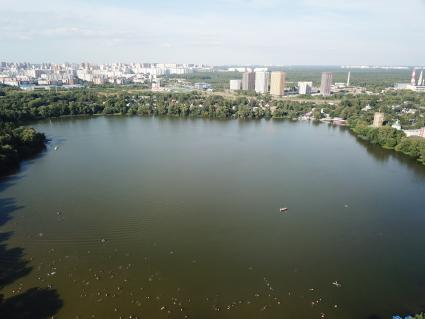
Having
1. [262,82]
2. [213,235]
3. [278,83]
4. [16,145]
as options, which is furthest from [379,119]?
[262,82]

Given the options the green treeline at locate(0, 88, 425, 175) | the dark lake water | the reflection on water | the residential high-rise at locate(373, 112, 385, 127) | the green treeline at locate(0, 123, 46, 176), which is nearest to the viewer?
the reflection on water

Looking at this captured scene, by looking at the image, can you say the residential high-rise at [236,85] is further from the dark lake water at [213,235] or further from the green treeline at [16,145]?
the green treeline at [16,145]

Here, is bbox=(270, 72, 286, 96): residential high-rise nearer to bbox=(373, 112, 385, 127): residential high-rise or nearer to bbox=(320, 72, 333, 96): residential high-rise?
bbox=(320, 72, 333, 96): residential high-rise

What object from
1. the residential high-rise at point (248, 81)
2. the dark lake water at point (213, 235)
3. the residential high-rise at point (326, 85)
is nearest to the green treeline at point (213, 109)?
the residential high-rise at point (326, 85)

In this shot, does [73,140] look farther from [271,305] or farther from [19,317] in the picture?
[271,305]

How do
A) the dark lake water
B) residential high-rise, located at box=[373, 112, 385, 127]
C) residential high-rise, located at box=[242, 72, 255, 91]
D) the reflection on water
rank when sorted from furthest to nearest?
residential high-rise, located at box=[242, 72, 255, 91] < residential high-rise, located at box=[373, 112, 385, 127] < the dark lake water < the reflection on water

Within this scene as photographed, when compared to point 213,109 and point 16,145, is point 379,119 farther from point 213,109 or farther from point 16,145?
point 16,145

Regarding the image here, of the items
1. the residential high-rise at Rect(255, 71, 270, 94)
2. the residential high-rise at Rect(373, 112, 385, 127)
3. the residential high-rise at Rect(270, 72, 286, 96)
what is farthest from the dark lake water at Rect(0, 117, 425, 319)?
the residential high-rise at Rect(255, 71, 270, 94)
